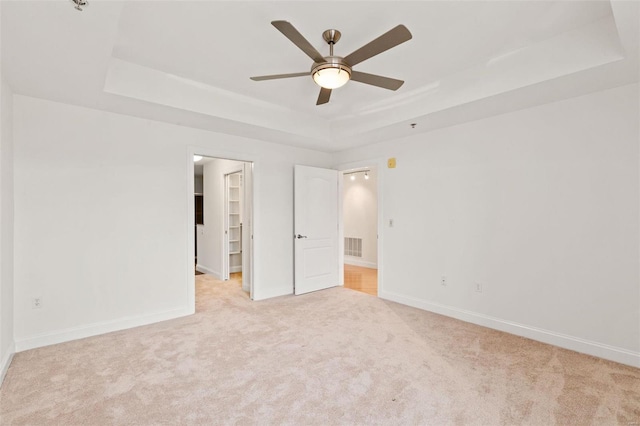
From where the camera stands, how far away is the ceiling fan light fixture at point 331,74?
85.4 inches

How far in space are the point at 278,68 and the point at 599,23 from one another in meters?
2.52

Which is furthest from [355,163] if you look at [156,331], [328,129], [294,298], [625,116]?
[156,331]

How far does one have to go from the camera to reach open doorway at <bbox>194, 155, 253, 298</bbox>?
5.27 m

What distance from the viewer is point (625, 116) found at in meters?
2.66

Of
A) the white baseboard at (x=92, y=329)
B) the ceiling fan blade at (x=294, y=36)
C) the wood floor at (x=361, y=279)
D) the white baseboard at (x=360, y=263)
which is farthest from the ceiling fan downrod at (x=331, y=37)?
the white baseboard at (x=360, y=263)

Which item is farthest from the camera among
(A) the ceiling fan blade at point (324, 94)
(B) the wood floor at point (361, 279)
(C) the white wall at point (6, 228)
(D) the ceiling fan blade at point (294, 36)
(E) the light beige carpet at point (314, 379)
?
(B) the wood floor at point (361, 279)

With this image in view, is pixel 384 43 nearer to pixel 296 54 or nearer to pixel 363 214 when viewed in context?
pixel 296 54

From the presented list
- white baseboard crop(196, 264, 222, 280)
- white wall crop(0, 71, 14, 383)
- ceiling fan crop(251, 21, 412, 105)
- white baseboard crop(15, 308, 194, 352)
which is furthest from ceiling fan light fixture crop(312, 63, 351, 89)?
white baseboard crop(196, 264, 222, 280)

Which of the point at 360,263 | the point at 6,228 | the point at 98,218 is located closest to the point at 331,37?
the point at 98,218

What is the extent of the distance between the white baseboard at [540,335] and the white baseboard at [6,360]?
412cm

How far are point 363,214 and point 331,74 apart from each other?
5.37 meters

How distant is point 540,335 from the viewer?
309cm

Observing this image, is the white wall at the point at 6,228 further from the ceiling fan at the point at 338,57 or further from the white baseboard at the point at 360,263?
the white baseboard at the point at 360,263

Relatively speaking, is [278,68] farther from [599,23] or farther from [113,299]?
[113,299]
